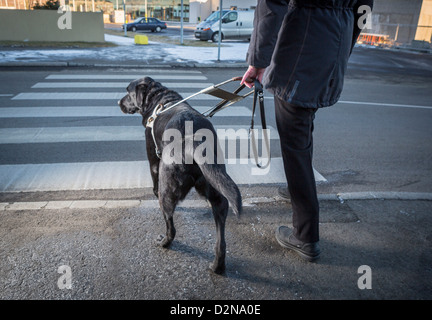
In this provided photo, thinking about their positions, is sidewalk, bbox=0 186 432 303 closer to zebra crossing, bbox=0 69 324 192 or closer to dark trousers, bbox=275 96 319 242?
dark trousers, bbox=275 96 319 242

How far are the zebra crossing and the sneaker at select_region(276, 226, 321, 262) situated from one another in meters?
1.19

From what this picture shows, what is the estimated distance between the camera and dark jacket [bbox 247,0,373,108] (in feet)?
7.14

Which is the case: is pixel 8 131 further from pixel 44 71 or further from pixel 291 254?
pixel 44 71

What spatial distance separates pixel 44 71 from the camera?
10.4 metres

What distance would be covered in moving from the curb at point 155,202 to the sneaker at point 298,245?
2.05 ft

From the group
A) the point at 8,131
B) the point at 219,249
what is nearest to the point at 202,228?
the point at 219,249

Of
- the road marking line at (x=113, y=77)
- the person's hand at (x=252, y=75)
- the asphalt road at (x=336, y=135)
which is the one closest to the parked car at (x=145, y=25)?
the road marking line at (x=113, y=77)

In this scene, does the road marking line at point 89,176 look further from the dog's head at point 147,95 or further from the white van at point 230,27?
the white van at point 230,27

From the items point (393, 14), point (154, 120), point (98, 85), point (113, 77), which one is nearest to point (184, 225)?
point (154, 120)

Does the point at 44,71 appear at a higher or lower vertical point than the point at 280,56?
lower

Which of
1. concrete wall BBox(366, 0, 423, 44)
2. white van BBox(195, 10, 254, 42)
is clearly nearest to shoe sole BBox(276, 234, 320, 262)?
white van BBox(195, 10, 254, 42)

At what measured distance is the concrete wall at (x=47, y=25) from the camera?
1738 cm

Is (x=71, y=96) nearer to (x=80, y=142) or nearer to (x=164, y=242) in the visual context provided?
(x=80, y=142)
